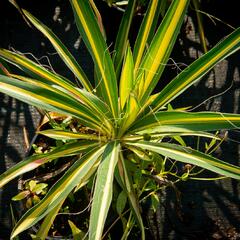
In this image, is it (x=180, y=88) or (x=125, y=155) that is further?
(x=125, y=155)

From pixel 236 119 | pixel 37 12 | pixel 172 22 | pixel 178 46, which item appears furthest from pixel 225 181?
pixel 37 12

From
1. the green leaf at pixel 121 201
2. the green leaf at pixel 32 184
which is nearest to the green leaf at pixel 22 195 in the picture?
the green leaf at pixel 32 184

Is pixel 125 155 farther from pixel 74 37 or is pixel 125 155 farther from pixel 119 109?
pixel 74 37

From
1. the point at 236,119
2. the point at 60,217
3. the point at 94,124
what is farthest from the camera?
the point at 60,217

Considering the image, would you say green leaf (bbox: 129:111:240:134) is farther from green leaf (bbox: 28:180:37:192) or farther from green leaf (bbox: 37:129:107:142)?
green leaf (bbox: 28:180:37:192)

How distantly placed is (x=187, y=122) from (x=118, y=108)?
0.59ft

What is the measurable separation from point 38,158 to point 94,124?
0.51 feet

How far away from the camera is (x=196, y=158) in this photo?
89 cm

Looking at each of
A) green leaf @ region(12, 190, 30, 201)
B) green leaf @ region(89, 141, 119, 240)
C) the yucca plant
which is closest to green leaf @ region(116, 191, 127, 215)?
the yucca plant

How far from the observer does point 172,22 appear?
87cm

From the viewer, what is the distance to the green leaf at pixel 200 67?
0.84 metres

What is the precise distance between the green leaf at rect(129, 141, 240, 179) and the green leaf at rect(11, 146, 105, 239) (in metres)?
0.14

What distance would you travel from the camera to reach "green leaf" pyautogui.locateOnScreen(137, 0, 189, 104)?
2.84ft

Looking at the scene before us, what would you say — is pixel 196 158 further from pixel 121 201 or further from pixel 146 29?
pixel 146 29
